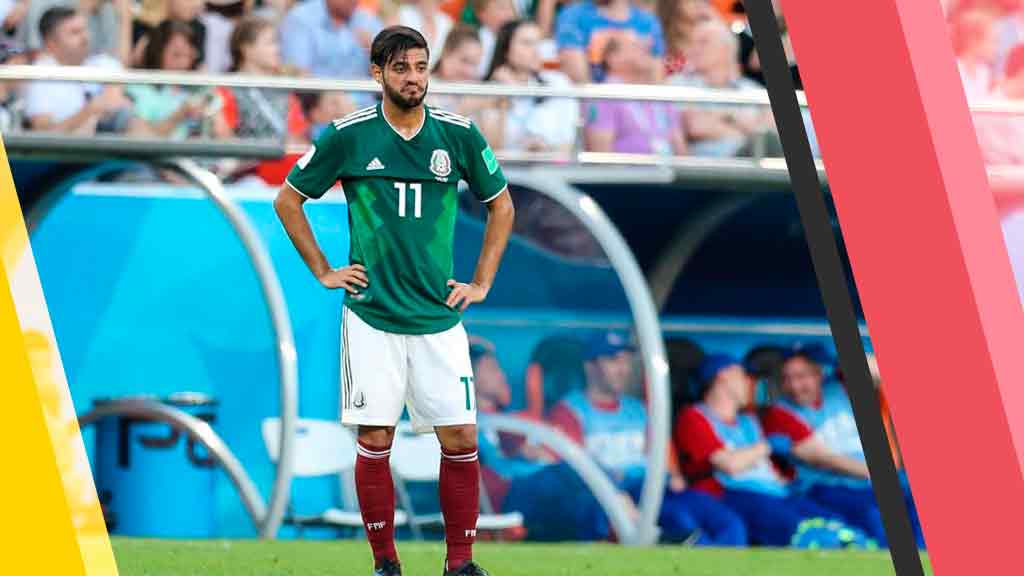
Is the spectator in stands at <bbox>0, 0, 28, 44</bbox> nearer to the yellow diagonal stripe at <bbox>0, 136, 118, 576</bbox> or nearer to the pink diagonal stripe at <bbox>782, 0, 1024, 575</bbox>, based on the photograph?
the yellow diagonal stripe at <bbox>0, 136, 118, 576</bbox>

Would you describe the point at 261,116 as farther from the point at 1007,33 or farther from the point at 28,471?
the point at 28,471

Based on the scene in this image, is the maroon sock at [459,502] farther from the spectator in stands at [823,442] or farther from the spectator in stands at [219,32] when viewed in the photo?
the spectator in stands at [823,442]

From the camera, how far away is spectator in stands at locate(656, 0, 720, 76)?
12758mm

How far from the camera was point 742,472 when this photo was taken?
38.1ft

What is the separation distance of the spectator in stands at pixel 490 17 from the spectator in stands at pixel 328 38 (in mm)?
719

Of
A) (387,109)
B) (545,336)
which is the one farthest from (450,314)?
(545,336)

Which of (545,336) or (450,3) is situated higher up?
(450,3)

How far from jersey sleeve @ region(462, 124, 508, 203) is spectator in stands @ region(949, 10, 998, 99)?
12.8 feet

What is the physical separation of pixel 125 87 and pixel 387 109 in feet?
18.5

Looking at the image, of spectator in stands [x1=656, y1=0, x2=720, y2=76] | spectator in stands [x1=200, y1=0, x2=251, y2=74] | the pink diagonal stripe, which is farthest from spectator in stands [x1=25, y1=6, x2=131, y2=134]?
the pink diagonal stripe

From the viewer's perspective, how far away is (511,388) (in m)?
11.8

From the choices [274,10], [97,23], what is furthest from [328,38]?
[97,23]

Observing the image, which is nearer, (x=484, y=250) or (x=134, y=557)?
(x=484, y=250)

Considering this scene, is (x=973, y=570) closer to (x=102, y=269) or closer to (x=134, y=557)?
(x=134, y=557)
